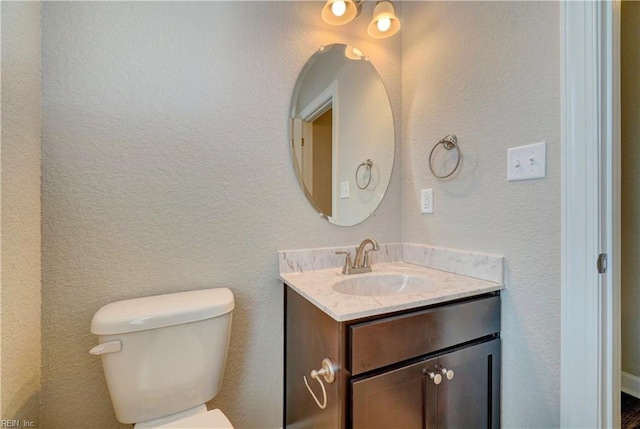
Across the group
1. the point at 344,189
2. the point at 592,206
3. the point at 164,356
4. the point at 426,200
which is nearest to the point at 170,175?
the point at 164,356

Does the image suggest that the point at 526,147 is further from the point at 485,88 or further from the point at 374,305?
the point at 374,305

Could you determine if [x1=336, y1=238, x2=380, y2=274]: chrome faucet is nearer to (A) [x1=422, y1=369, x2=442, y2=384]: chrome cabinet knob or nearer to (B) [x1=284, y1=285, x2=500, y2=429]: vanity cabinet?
(B) [x1=284, y1=285, x2=500, y2=429]: vanity cabinet

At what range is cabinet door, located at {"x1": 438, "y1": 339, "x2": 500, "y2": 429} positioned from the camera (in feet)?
2.99

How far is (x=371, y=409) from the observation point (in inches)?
31.3

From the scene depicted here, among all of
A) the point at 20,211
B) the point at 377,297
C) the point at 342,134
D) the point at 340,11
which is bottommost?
the point at 377,297

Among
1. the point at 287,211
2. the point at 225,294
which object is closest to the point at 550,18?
the point at 287,211

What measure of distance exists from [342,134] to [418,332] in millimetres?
923

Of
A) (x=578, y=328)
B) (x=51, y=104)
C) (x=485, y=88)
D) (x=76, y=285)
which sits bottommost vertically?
(x=578, y=328)

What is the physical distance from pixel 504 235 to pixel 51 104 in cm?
164

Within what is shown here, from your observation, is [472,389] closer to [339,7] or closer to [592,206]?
[592,206]

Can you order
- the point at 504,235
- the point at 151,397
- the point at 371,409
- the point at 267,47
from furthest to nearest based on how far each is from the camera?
1. the point at 267,47
2. the point at 504,235
3. the point at 151,397
4. the point at 371,409

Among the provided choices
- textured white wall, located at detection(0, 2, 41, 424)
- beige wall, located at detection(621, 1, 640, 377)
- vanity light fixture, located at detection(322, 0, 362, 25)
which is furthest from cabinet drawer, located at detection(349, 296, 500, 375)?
vanity light fixture, located at detection(322, 0, 362, 25)

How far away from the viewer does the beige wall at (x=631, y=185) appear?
1.46 meters

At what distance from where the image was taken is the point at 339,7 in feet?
4.03
